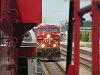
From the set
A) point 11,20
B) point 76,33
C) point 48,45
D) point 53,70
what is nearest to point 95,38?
point 76,33

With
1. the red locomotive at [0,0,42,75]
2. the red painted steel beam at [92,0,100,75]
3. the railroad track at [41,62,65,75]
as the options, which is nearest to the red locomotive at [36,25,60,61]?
the railroad track at [41,62,65,75]

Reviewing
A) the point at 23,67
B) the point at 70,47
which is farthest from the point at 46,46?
the point at 70,47

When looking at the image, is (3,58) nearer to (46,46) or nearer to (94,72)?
(94,72)

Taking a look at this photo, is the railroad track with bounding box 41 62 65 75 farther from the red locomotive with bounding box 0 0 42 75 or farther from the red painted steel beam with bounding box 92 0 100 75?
the red painted steel beam with bounding box 92 0 100 75

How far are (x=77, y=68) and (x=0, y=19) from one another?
78 cm

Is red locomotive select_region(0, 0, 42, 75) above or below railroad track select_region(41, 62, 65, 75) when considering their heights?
above

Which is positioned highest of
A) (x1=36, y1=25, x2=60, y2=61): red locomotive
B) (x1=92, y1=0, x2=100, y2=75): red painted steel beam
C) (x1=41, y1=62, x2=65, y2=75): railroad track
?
(x1=92, y1=0, x2=100, y2=75): red painted steel beam

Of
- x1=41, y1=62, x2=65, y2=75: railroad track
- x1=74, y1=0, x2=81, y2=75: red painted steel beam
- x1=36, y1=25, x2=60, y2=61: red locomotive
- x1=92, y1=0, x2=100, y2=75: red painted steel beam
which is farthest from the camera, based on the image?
x1=36, y1=25, x2=60, y2=61: red locomotive

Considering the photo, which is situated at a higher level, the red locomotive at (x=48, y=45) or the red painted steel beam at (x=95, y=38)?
the red painted steel beam at (x=95, y=38)

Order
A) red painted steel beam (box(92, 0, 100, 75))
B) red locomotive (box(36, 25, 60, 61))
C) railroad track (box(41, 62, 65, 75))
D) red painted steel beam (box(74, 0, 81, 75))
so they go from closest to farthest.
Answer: red painted steel beam (box(92, 0, 100, 75)), red painted steel beam (box(74, 0, 81, 75)), railroad track (box(41, 62, 65, 75)), red locomotive (box(36, 25, 60, 61))

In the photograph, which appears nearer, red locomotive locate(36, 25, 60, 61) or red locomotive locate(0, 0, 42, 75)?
red locomotive locate(0, 0, 42, 75)

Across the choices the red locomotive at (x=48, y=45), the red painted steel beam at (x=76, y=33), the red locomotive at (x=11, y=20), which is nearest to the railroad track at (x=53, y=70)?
the red locomotive at (x=48, y=45)

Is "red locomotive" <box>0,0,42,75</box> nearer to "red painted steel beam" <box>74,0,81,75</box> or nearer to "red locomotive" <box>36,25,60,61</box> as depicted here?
"red painted steel beam" <box>74,0,81,75</box>

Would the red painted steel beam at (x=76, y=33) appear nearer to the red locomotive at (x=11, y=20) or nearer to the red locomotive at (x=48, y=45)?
the red locomotive at (x=11, y=20)
